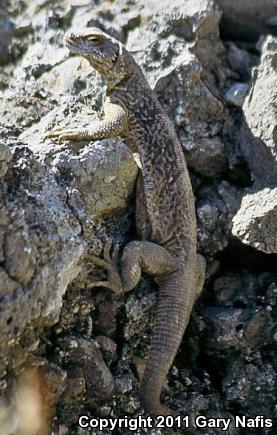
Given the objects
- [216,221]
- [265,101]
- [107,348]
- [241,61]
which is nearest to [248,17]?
[241,61]

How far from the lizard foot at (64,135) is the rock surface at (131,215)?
0.06 m

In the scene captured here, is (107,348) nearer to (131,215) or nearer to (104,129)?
(131,215)

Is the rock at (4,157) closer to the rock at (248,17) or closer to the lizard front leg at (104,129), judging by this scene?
the lizard front leg at (104,129)

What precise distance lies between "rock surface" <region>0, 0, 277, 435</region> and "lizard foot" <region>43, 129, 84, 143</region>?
0.18 feet

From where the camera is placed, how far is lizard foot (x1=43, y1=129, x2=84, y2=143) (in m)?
4.07

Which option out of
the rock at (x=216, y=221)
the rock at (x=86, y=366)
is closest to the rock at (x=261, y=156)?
the rock at (x=216, y=221)

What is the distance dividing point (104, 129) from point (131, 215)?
0.57 meters

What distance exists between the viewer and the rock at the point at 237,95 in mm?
4801

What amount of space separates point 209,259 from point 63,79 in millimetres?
1731

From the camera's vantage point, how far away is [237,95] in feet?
15.8

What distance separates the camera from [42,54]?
220 inches

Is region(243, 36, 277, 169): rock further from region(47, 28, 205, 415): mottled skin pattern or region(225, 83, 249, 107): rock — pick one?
region(47, 28, 205, 415): mottled skin pattern

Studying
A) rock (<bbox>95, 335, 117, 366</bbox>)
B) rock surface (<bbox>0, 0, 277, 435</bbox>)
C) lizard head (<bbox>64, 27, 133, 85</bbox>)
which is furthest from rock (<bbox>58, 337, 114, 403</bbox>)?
lizard head (<bbox>64, 27, 133, 85</bbox>)

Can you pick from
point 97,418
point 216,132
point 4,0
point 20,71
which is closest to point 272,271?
point 216,132
